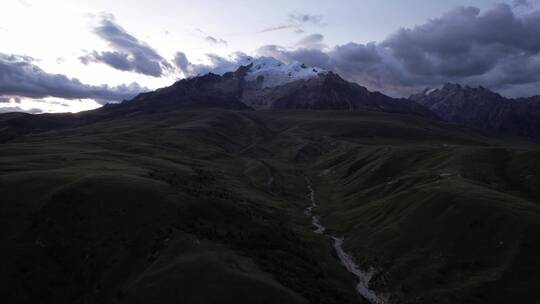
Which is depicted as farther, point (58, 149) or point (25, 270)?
point (58, 149)

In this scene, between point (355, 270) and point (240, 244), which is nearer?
point (240, 244)

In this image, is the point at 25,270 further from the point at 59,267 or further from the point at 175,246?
the point at 175,246

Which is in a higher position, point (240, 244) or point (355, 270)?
point (240, 244)

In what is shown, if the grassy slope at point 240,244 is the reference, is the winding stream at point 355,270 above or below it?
below

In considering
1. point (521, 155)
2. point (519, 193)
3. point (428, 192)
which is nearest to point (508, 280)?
point (428, 192)

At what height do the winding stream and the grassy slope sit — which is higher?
the grassy slope

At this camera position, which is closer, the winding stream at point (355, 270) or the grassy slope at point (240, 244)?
the grassy slope at point (240, 244)

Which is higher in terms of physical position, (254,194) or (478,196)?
(478,196)

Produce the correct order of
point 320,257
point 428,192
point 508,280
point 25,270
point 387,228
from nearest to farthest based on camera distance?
point 508,280 < point 25,270 < point 320,257 < point 387,228 < point 428,192

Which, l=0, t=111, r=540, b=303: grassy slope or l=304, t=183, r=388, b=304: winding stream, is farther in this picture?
l=304, t=183, r=388, b=304: winding stream

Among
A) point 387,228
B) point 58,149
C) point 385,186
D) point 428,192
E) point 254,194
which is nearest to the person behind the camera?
point 387,228
